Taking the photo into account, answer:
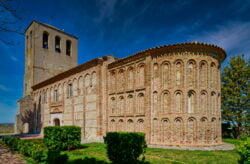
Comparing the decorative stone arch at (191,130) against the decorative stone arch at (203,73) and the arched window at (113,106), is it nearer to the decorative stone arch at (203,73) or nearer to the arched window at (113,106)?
the decorative stone arch at (203,73)

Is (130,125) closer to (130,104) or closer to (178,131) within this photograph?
(130,104)

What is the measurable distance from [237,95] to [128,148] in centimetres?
1592

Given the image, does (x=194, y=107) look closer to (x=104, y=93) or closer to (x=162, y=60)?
(x=162, y=60)

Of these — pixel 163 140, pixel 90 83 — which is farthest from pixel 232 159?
pixel 90 83

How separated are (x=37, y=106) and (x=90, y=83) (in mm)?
13599

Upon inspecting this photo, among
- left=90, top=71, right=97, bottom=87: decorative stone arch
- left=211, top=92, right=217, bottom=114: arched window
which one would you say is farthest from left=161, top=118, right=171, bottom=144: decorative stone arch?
left=90, top=71, right=97, bottom=87: decorative stone arch

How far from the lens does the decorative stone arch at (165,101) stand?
38.1 feet

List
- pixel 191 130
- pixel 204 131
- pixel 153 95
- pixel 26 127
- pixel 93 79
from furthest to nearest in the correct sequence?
pixel 26 127 < pixel 93 79 < pixel 153 95 < pixel 204 131 < pixel 191 130

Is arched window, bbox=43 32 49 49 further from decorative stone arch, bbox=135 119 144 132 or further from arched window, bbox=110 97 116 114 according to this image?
decorative stone arch, bbox=135 119 144 132

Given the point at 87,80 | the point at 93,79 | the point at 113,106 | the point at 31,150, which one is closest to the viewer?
the point at 31,150

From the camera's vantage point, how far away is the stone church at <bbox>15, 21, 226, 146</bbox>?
11.3m

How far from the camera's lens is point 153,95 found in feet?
39.7

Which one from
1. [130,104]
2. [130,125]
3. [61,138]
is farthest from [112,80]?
[61,138]

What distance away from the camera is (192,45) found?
11539 millimetres
